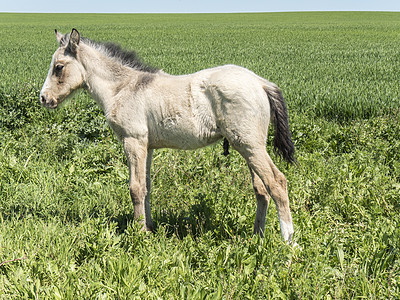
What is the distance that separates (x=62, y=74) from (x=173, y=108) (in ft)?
4.67

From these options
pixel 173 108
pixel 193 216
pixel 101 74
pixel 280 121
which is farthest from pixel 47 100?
pixel 280 121

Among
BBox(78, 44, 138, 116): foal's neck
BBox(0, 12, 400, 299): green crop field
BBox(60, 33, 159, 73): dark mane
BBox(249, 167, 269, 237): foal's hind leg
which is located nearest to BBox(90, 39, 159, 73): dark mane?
BBox(60, 33, 159, 73): dark mane

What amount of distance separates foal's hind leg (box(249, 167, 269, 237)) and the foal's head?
230 cm

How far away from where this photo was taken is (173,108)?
4438 millimetres

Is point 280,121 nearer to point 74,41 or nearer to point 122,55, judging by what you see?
point 122,55

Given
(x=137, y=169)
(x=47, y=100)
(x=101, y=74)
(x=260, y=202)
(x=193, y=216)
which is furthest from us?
(x=193, y=216)

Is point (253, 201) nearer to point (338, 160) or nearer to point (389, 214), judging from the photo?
point (389, 214)

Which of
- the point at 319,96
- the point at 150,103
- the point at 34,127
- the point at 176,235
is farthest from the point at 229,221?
the point at 319,96

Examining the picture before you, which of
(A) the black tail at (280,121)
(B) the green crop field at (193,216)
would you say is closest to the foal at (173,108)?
(A) the black tail at (280,121)

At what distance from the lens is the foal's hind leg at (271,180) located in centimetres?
423

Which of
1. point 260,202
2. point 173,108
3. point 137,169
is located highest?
point 173,108

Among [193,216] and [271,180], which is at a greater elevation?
[271,180]

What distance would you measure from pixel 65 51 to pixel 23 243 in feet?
7.09

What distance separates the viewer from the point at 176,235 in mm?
4902
